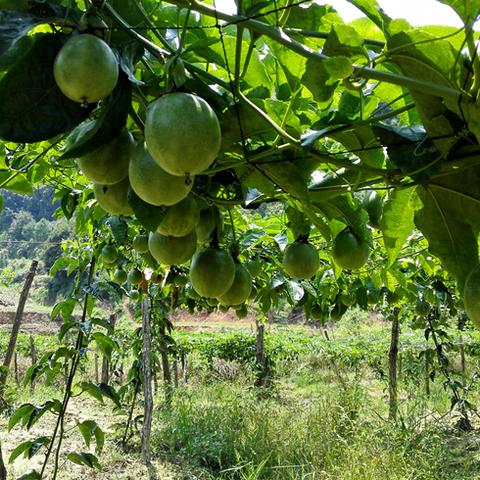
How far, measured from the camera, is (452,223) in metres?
1.18

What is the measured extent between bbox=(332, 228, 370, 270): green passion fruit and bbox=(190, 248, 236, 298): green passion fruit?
36 centimetres

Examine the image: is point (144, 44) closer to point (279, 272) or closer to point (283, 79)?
point (283, 79)

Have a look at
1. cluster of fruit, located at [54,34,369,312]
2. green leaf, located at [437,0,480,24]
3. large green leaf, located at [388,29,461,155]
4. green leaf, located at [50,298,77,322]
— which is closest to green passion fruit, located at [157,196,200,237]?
cluster of fruit, located at [54,34,369,312]

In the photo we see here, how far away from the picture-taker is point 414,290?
418cm

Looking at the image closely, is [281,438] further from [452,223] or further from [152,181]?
[152,181]

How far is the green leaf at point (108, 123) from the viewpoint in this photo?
2.53 ft

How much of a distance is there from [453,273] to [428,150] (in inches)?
13.9

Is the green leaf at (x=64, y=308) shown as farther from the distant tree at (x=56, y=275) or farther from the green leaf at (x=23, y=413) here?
the distant tree at (x=56, y=275)

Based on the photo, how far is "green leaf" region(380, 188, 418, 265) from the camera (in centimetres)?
126

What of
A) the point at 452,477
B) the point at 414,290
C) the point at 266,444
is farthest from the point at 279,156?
the point at 266,444

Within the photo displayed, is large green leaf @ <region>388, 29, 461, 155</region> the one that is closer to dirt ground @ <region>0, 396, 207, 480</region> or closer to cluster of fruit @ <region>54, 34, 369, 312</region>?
cluster of fruit @ <region>54, 34, 369, 312</region>

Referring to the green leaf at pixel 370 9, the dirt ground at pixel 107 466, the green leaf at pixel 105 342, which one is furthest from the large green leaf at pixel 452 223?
the dirt ground at pixel 107 466

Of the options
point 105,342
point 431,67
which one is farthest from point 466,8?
point 105,342

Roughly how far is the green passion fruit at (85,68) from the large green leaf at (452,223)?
0.73m
